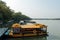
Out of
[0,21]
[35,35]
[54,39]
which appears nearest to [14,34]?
[35,35]

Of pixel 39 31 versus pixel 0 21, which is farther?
pixel 0 21

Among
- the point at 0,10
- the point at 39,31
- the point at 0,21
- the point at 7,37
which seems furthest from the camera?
the point at 0,10

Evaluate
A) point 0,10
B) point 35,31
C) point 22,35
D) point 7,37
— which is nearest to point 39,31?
point 35,31

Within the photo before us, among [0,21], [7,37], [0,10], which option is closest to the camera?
[7,37]

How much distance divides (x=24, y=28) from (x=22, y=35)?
85 cm

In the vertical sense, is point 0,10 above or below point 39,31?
above

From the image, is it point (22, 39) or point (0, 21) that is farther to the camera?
point (0, 21)

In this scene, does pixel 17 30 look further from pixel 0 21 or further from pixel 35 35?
pixel 0 21

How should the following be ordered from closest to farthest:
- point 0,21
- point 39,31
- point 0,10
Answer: point 39,31 → point 0,21 → point 0,10

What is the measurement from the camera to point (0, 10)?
1126 inches

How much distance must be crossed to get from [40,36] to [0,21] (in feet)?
Result: 35.4

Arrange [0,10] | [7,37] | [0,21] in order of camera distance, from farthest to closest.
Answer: [0,10] → [0,21] → [7,37]

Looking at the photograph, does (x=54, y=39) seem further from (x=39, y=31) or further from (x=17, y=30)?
(x=17, y=30)

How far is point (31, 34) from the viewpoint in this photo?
1723 centimetres
